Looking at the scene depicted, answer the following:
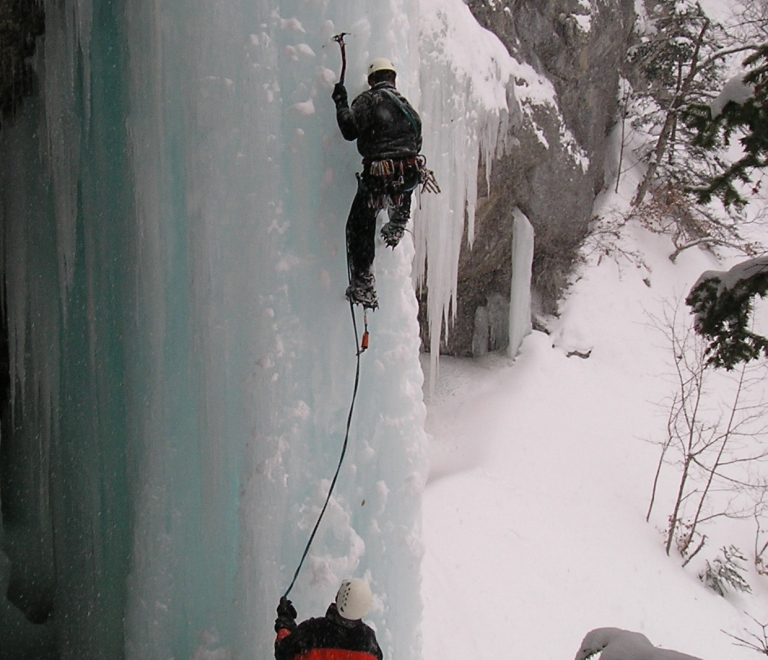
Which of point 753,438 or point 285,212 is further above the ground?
point 285,212

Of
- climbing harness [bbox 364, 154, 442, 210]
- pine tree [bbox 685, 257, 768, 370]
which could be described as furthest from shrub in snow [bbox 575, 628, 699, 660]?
climbing harness [bbox 364, 154, 442, 210]

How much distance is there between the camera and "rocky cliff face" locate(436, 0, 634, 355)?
930 cm

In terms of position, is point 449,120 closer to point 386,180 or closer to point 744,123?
point 744,123

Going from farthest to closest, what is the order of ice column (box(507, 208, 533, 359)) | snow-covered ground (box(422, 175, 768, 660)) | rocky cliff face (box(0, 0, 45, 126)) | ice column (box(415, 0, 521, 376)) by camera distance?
ice column (box(507, 208, 533, 359)) < snow-covered ground (box(422, 175, 768, 660)) < ice column (box(415, 0, 521, 376)) < rocky cliff face (box(0, 0, 45, 126))

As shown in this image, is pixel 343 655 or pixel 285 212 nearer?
pixel 343 655

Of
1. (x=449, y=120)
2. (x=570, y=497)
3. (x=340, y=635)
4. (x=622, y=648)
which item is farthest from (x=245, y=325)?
(x=570, y=497)

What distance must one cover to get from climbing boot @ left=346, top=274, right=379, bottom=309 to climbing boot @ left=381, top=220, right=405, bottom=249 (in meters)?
0.23

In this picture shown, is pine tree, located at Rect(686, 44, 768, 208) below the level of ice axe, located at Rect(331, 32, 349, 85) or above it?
below

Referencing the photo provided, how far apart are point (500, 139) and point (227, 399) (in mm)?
6488

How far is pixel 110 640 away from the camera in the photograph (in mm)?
4688

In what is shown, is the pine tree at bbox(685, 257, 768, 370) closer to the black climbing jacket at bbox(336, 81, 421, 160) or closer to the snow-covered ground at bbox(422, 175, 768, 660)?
the black climbing jacket at bbox(336, 81, 421, 160)

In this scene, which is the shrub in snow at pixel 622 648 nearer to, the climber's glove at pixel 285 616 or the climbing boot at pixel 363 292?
the climber's glove at pixel 285 616

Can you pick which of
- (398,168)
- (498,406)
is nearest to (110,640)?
(398,168)

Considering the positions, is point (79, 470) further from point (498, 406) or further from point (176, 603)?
point (498, 406)
